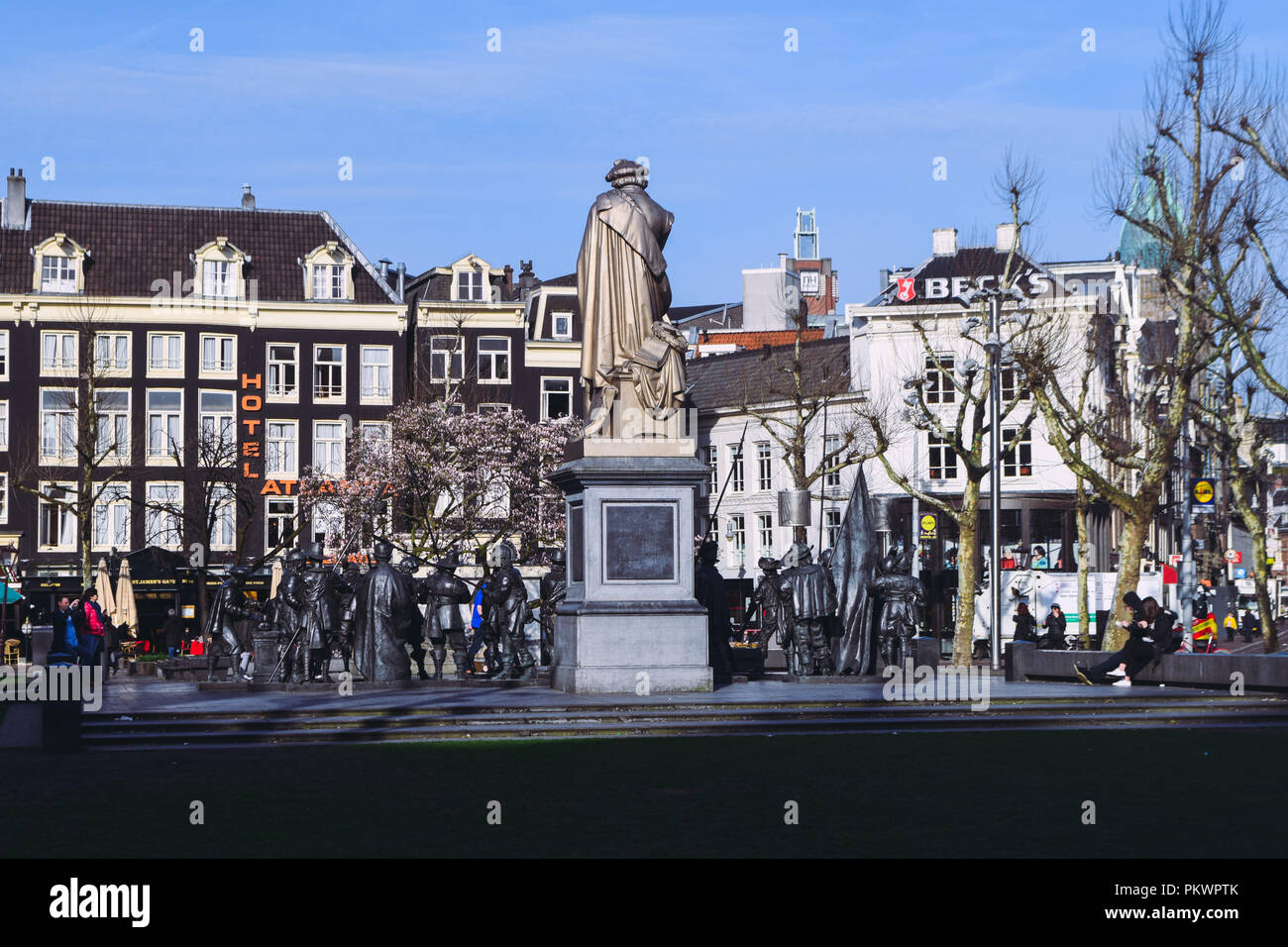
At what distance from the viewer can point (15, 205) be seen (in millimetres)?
63188

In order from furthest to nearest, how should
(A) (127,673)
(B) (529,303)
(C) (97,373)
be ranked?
(B) (529,303) < (C) (97,373) < (A) (127,673)

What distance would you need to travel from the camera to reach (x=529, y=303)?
6981cm

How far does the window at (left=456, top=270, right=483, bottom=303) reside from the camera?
219 ft

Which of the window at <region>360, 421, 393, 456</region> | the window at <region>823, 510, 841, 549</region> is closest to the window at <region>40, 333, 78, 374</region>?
the window at <region>360, 421, 393, 456</region>

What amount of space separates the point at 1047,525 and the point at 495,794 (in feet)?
196

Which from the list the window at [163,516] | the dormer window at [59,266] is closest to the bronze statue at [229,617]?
the window at [163,516]

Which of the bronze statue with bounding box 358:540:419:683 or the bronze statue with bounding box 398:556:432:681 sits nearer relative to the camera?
the bronze statue with bounding box 358:540:419:683

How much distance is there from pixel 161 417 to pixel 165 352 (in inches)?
89.5

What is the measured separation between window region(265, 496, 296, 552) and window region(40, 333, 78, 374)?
7.99 metres

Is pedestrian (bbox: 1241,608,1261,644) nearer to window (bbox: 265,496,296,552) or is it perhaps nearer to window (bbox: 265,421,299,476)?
window (bbox: 265,496,296,552)

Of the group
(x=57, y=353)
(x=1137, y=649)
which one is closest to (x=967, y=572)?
(x=1137, y=649)

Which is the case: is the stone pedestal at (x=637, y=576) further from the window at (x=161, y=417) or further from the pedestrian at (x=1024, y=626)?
the window at (x=161, y=417)

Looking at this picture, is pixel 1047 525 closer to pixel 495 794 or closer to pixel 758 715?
pixel 758 715
